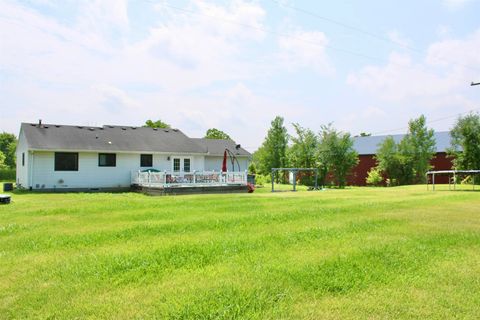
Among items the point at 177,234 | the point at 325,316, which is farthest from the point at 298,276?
the point at 177,234

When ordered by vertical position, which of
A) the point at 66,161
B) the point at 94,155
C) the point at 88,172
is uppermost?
the point at 94,155

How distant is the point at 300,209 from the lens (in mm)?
12352

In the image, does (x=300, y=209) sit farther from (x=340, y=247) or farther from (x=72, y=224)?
(x=72, y=224)

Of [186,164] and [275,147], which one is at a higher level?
[275,147]

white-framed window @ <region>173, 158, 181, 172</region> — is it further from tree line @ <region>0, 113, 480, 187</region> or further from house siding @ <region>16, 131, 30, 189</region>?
tree line @ <region>0, 113, 480, 187</region>

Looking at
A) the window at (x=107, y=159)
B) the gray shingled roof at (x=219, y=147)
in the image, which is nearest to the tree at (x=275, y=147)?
the gray shingled roof at (x=219, y=147)

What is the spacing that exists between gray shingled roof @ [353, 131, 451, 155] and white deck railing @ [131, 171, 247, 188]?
84.1 feet

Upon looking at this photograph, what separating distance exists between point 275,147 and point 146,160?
78.7 feet

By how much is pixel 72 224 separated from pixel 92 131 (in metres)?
21.0

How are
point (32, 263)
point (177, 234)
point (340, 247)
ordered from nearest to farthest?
point (32, 263), point (340, 247), point (177, 234)

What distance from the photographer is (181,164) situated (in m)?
30.3

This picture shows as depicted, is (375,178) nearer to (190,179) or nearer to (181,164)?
(181,164)

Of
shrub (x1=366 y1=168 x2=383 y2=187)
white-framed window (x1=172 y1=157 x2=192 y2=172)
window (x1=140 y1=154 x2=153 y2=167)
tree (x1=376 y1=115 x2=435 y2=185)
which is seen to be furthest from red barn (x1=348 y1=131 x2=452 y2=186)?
window (x1=140 y1=154 x2=153 y2=167)

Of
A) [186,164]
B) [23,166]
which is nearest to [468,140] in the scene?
[186,164]
